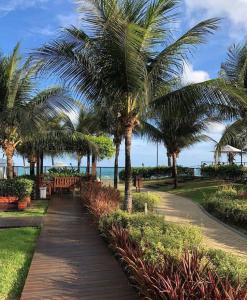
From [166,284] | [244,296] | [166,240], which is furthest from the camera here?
[166,240]

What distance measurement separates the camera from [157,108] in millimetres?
12844

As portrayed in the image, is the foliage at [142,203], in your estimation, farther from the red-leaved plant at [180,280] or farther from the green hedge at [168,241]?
the red-leaved plant at [180,280]

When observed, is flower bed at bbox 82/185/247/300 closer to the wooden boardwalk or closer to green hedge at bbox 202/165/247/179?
the wooden boardwalk

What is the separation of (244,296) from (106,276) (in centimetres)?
279

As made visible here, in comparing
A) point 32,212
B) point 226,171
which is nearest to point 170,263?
point 32,212

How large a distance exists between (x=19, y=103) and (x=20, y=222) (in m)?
6.26

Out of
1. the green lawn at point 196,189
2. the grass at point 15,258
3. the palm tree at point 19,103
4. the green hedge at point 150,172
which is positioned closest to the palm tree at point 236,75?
the green lawn at point 196,189

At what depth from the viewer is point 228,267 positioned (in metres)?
6.42

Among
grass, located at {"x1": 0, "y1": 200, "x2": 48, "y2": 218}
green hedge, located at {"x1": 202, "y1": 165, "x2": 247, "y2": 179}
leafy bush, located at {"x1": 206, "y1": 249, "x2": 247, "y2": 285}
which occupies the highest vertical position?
green hedge, located at {"x1": 202, "y1": 165, "x2": 247, "y2": 179}

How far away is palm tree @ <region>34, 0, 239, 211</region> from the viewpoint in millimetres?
11586

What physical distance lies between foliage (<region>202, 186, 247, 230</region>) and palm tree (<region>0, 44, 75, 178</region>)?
6.77 m

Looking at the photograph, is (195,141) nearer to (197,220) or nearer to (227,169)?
(227,169)

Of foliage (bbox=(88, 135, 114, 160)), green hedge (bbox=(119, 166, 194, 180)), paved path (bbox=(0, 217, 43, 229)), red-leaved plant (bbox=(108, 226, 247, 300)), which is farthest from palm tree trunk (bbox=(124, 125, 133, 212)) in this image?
green hedge (bbox=(119, 166, 194, 180))

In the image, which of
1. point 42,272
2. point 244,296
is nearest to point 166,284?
point 244,296
